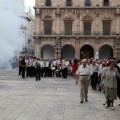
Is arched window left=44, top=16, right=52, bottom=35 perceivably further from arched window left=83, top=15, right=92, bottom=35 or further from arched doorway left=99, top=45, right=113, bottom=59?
arched doorway left=99, top=45, right=113, bottom=59

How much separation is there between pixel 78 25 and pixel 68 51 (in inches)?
213

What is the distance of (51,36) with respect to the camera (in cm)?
5469

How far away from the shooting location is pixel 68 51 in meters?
58.2

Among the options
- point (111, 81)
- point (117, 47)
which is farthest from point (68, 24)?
point (111, 81)

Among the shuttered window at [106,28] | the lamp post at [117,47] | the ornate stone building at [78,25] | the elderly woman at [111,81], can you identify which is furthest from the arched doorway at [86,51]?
the elderly woman at [111,81]

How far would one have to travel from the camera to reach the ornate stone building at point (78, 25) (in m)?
54.2

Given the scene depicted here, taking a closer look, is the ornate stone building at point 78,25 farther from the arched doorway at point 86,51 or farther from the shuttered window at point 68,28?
the arched doorway at point 86,51

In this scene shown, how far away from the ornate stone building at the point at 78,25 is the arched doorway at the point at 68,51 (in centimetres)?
248

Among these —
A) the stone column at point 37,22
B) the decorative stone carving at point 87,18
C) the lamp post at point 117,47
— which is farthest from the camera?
the stone column at point 37,22

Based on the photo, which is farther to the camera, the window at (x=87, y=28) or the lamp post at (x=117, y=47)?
the window at (x=87, y=28)

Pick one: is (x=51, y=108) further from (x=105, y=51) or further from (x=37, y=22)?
(x=105, y=51)

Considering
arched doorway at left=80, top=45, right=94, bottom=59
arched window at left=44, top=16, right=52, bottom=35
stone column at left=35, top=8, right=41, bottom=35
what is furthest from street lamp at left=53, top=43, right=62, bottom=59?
arched doorway at left=80, top=45, right=94, bottom=59

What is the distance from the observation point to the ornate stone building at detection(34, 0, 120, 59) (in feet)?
178

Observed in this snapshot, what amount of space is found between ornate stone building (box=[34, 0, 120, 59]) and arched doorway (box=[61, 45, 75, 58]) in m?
2.48
